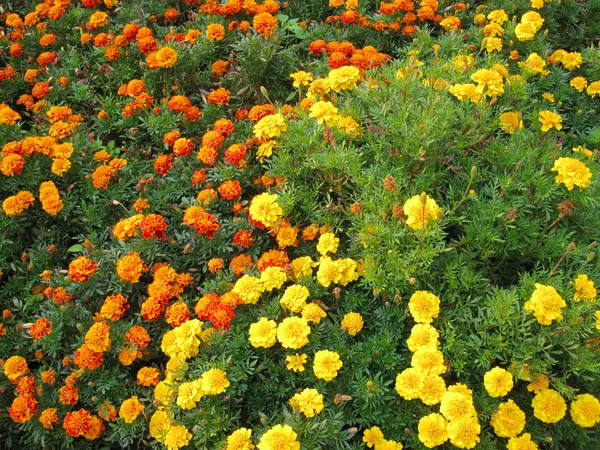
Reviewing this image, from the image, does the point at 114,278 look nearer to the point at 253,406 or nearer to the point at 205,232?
the point at 205,232

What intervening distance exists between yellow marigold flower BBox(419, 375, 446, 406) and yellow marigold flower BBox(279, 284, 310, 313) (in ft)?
1.97

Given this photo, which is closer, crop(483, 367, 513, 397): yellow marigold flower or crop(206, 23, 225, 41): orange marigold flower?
crop(483, 367, 513, 397): yellow marigold flower

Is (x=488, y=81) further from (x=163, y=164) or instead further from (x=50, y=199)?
(x=50, y=199)

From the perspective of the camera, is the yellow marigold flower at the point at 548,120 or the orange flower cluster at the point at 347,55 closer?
the yellow marigold flower at the point at 548,120

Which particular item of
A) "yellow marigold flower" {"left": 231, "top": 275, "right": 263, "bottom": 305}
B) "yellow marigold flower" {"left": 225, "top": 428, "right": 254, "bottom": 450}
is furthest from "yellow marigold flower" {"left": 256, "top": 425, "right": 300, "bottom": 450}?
"yellow marigold flower" {"left": 231, "top": 275, "right": 263, "bottom": 305}

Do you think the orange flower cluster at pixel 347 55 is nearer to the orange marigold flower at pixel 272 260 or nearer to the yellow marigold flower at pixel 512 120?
the yellow marigold flower at pixel 512 120

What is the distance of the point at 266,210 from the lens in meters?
2.52

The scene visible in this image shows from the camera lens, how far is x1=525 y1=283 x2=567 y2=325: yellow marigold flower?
1.99m

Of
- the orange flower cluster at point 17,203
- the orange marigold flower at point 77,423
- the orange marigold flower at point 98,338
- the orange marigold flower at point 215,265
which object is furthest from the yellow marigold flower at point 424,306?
the orange flower cluster at point 17,203

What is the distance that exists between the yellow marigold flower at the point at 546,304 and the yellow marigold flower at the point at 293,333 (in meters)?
0.87

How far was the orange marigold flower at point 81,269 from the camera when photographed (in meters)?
2.60

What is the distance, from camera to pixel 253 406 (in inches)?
89.7

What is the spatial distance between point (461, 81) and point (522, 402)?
5.37 ft

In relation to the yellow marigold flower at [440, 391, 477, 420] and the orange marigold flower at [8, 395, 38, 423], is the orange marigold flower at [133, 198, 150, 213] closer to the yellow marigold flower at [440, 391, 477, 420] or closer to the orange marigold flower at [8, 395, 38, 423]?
the orange marigold flower at [8, 395, 38, 423]
